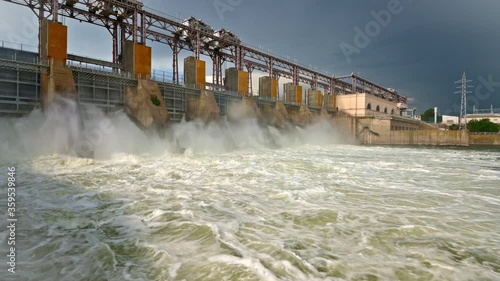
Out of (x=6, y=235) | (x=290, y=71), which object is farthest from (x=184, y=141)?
(x=290, y=71)

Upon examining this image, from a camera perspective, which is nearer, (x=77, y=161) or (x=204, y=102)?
(x=77, y=161)

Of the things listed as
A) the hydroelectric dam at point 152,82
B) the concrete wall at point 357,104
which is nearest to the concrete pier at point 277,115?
the hydroelectric dam at point 152,82

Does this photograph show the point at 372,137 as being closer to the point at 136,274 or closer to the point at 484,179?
the point at 484,179

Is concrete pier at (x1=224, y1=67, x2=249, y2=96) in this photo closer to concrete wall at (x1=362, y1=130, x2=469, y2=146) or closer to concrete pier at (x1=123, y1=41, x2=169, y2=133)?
concrete pier at (x1=123, y1=41, x2=169, y2=133)

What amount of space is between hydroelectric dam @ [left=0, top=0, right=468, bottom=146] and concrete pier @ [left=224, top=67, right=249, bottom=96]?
10 centimetres

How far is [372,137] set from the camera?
1725 inches

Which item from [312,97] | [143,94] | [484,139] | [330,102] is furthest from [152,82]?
[484,139]

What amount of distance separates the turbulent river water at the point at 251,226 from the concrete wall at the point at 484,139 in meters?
42.1

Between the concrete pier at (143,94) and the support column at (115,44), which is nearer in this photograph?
the concrete pier at (143,94)

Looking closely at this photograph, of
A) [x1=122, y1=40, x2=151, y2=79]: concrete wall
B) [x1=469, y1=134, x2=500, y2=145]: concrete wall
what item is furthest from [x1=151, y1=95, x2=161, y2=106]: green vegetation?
[x1=469, y1=134, x2=500, y2=145]: concrete wall

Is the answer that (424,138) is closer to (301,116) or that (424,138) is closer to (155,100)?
(301,116)

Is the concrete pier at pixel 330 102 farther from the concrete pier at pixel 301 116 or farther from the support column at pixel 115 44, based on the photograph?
the support column at pixel 115 44

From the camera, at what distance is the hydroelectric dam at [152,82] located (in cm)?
1546

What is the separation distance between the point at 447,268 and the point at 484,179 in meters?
9.18
